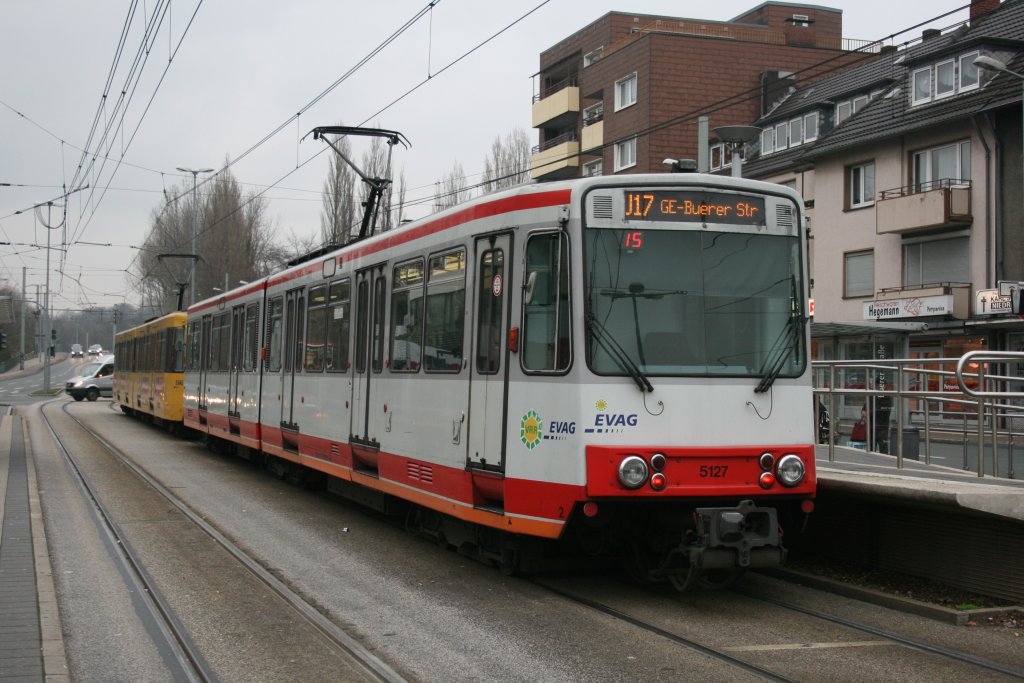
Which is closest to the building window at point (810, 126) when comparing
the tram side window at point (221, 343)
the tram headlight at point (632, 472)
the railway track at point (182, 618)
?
the tram side window at point (221, 343)

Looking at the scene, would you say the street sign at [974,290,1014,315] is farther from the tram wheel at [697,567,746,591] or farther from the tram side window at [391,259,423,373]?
the tram wheel at [697,567,746,591]

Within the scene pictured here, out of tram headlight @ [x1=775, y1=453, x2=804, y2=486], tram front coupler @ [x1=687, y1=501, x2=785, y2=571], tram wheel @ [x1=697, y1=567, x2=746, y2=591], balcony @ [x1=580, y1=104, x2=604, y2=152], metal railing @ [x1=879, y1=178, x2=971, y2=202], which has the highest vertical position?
balcony @ [x1=580, y1=104, x2=604, y2=152]

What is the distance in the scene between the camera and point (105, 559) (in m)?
9.64

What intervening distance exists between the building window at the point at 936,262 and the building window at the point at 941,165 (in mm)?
1580

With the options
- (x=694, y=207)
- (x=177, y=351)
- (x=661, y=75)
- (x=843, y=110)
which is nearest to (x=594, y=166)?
(x=661, y=75)

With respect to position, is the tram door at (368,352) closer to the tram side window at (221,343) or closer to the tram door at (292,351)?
the tram door at (292,351)

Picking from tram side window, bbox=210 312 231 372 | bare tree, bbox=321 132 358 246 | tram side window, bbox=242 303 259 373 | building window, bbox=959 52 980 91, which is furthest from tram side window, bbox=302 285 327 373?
bare tree, bbox=321 132 358 246

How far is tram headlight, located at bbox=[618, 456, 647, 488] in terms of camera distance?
7469 mm

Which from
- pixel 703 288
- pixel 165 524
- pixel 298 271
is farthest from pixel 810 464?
pixel 298 271

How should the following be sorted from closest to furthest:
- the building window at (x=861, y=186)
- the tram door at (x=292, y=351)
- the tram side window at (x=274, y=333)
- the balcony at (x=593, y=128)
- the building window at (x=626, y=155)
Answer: the tram door at (x=292, y=351)
the tram side window at (x=274, y=333)
the building window at (x=861, y=186)
the building window at (x=626, y=155)
the balcony at (x=593, y=128)

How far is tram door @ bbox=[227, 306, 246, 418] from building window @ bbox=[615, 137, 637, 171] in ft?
83.5

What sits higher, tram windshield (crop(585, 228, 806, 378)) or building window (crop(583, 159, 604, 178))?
building window (crop(583, 159, 604, 178))

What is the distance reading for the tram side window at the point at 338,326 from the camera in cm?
1247

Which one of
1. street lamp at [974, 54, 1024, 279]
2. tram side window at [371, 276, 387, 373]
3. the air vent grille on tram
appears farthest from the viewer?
street lamp at [974, 54, 1024, 279]
